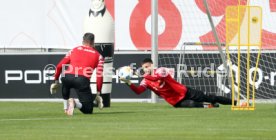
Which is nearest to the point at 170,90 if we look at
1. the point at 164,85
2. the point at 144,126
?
the point at 164,85

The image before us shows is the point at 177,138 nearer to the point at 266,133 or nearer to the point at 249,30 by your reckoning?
the point at 266,133

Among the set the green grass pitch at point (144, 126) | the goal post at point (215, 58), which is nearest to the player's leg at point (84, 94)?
the green grass pitch at point (144, 126)

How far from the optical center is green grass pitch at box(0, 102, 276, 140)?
13047 millimetres

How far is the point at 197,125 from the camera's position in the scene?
15.1 m

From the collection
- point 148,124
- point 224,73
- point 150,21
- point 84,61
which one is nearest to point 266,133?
point 148,124

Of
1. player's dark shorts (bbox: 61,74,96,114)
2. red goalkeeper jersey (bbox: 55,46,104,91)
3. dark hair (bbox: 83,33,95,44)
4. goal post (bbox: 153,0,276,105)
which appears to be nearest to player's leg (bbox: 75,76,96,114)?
player's dark shorts (bbox: 61,74,96,114)

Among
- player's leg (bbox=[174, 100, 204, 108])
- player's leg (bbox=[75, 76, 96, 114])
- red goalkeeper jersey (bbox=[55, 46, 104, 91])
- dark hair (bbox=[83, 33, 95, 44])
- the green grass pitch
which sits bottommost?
player's leg (bbox=[174, 100, 204, 108])

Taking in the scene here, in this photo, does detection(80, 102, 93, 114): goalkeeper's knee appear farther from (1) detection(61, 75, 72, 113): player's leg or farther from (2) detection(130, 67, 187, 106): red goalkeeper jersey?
(2) detection(130, 67, 187, 106): red goalkeeper jersey

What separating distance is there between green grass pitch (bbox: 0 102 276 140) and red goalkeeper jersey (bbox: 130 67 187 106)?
2.27 m

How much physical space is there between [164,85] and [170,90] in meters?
0.19

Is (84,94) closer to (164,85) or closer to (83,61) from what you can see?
(83,61)

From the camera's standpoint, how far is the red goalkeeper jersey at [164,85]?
2161cm

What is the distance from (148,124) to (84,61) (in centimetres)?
391

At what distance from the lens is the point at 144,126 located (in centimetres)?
1490
